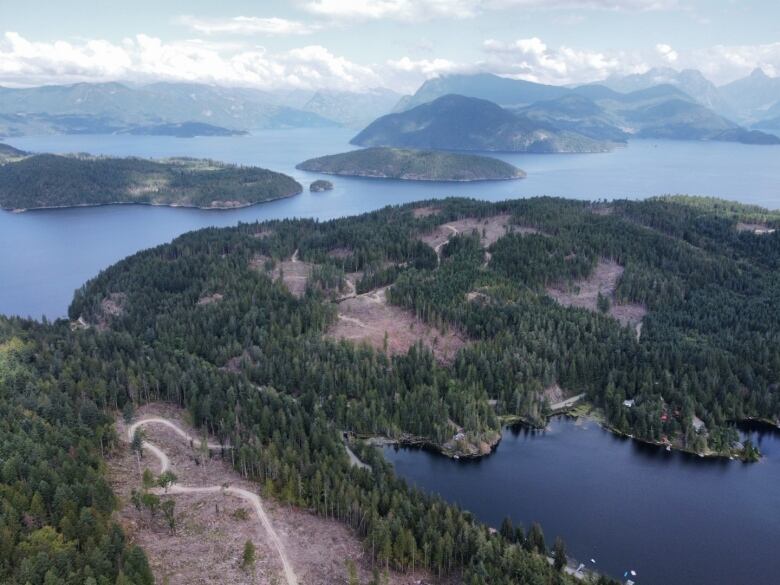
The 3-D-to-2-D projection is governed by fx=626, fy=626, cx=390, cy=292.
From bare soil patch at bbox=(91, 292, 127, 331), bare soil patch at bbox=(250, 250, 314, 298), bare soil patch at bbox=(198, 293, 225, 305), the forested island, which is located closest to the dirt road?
the forested island

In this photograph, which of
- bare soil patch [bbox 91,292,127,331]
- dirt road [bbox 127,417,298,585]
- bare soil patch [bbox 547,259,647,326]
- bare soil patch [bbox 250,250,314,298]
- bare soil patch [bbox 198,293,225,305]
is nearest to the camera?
dirt road [bbox 127,417,298,585]

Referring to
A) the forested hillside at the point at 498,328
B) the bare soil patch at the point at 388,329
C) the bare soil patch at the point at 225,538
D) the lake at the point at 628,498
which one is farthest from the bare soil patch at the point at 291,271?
the bare soil patch at the point at 225,538

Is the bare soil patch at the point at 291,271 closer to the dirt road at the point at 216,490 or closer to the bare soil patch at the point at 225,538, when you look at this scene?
the dirt road at the point at 216,490

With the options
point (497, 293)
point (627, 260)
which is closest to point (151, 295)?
point (497, 293)

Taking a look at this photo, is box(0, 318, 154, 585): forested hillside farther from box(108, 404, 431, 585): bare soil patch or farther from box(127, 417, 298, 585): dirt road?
box(127, 417, 298, 585): dirt road

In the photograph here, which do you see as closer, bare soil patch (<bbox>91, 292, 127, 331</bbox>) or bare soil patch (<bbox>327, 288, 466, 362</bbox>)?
bare soil patch (<bbox>327, 288, 466, 362</bbox>)

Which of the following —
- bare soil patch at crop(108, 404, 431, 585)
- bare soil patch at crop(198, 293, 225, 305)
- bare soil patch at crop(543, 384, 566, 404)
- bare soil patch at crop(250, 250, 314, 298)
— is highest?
bare soil patch at crop(250, 250, 314, 298)

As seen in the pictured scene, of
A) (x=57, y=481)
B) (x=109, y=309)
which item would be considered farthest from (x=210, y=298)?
(x=57, y=481)
